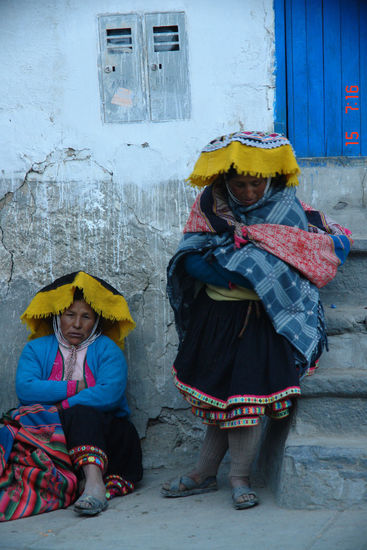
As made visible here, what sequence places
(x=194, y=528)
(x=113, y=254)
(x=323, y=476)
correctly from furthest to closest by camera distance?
(x=113, y=254) < (x=323, y=476) < (x=194, y=528)

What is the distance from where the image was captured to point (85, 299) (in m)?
3.62

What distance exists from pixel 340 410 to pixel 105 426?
119cm

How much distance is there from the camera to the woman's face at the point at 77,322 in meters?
3.62

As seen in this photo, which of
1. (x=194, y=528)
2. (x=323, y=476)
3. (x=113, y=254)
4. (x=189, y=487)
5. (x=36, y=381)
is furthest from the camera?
(x=113, y=254)

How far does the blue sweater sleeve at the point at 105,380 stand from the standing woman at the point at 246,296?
0.44m

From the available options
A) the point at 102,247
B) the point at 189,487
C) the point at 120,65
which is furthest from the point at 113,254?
the point at 189,487

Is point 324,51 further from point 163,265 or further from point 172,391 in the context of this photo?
point 172,391

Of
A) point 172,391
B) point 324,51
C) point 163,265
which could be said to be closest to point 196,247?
point 163,265

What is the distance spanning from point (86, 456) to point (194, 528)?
2.32ft

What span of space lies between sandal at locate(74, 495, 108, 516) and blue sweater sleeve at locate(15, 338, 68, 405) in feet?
2.00

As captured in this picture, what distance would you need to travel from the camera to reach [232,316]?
3080mm

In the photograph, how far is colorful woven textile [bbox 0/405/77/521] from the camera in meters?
3.08

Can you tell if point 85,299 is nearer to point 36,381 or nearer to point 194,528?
point 36,381

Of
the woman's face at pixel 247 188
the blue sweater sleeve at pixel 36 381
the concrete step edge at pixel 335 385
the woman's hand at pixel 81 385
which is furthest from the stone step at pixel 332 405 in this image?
the blue sweater sleeve at pixel 36 381
